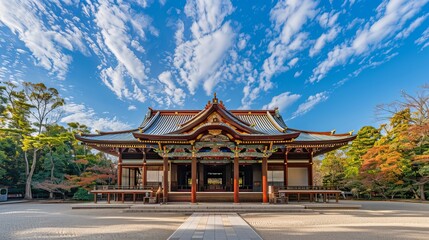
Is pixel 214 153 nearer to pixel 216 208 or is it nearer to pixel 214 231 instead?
pixel 216 208

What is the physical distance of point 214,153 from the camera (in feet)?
53.9

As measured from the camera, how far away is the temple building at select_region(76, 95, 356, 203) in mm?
16062

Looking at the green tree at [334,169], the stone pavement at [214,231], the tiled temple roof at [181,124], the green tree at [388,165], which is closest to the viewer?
the stone pavement at [214,231]

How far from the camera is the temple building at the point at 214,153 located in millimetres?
16062

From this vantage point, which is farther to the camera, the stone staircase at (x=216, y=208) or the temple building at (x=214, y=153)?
the temple building at (x=214, y=153)

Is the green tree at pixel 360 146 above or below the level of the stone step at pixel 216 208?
above

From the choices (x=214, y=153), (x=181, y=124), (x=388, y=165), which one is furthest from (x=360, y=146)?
(x=181, y=124)

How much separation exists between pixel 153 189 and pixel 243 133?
7174 millimetres

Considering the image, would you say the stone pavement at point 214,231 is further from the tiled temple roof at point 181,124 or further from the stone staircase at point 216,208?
the tiled temple roof at point 181,124

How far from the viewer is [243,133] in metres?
16.6

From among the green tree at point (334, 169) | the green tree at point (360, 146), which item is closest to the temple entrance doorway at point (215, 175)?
the green tree at point (334, 169)

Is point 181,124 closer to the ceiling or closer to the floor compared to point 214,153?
closer to the ceiling

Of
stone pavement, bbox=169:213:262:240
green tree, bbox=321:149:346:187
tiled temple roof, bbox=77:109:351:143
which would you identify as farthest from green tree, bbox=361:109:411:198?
stone pavement, bbox=169:213:262:240

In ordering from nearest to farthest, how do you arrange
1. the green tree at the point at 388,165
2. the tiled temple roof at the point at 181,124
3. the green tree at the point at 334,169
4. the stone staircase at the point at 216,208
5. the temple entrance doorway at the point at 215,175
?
the stone staircase at the point at 216,208, the tiled temple roof at the point at 181,124, the temple entrance doorway at the point at 215,175, the green tree at the point at 388,165, the green tree at the point at 334,169
